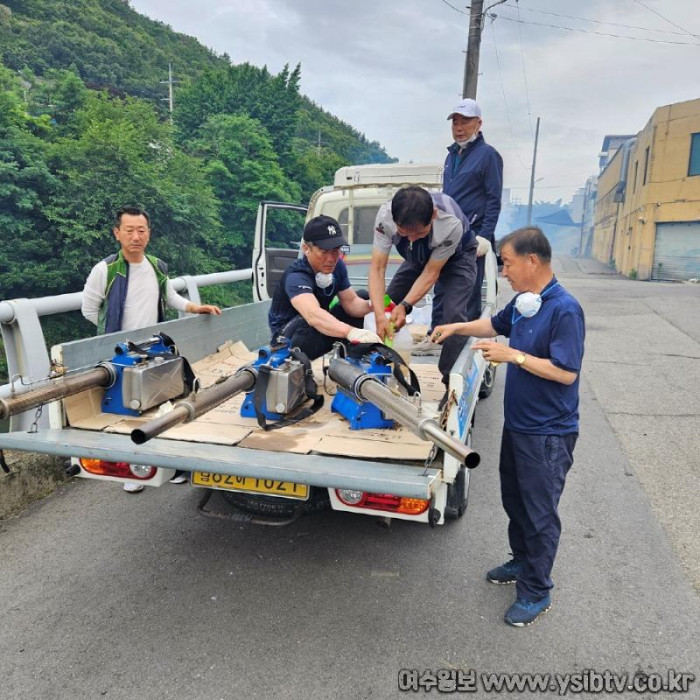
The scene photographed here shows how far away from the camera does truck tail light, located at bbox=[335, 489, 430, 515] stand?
2.48 m

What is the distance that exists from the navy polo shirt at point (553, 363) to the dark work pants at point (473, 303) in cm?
158

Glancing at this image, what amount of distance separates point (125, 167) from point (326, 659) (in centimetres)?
1900

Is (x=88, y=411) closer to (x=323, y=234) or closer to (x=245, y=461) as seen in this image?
(x=245, y=461)

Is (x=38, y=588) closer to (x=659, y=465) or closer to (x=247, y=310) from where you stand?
(x=247, y=310)

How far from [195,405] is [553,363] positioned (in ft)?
5.25

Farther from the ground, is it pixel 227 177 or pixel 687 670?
pixel 227 177

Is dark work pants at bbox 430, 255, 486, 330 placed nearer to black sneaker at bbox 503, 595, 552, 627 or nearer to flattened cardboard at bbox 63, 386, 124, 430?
black sneaker at bbox 503, 595, 552, 627

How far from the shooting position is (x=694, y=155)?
2448 cm

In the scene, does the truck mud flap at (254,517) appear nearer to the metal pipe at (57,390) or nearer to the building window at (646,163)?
the metal pipe at (57,390)

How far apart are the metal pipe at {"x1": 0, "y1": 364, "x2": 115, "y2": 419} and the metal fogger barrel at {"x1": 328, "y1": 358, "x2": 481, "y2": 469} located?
4.14ft

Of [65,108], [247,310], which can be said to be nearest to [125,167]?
[65,108]

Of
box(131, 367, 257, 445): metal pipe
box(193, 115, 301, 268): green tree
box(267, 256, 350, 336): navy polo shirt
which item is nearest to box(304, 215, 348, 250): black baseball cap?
box(267, 256, 350, 336): navy polo shirt

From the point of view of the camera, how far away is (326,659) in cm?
245

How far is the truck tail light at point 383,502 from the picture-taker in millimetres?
2477
